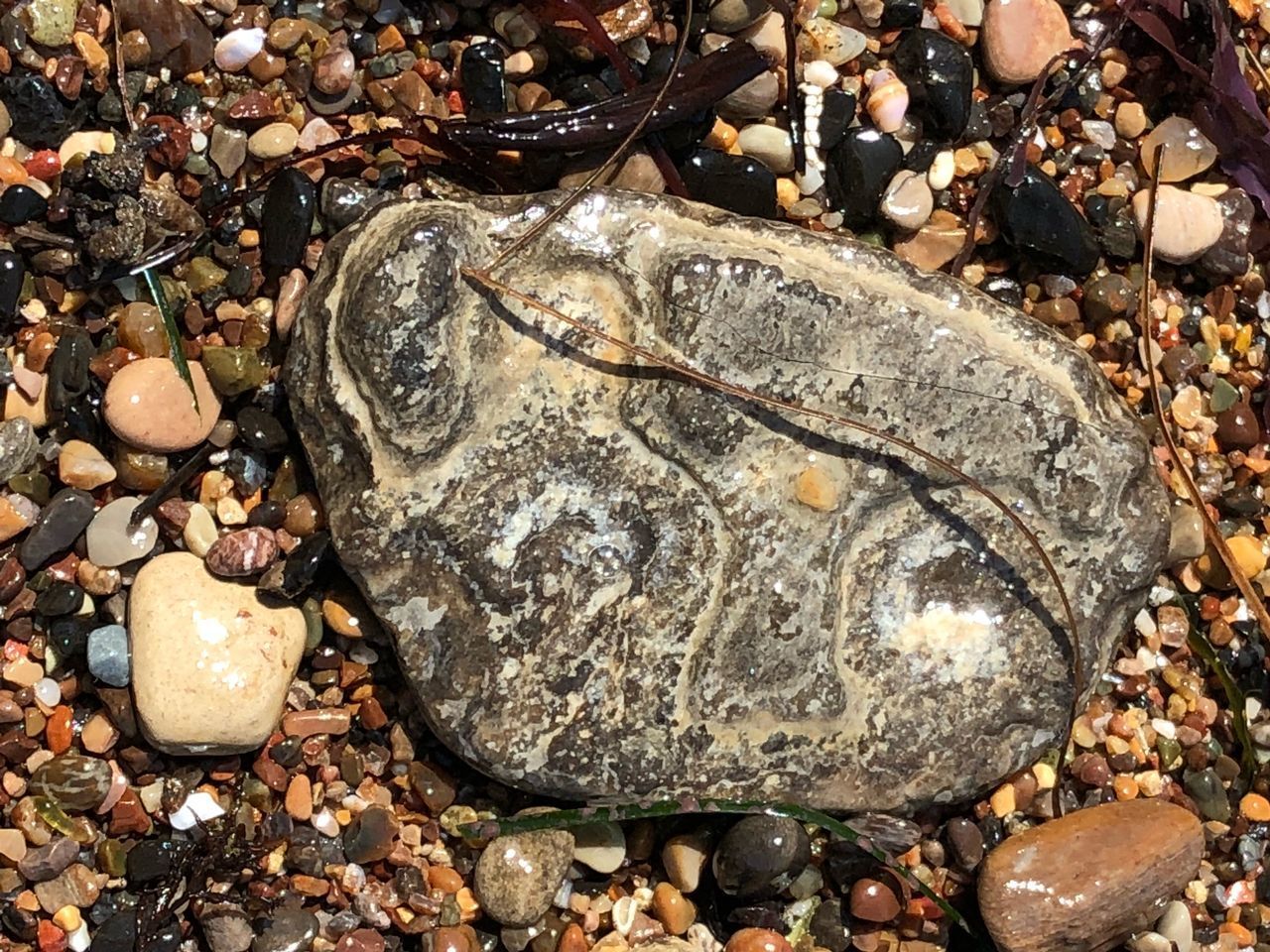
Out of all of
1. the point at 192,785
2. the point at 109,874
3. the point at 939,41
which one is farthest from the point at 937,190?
the point at 109,874

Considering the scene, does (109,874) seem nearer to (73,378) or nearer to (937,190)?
(73,378)

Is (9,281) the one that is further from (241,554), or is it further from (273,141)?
(241,554)

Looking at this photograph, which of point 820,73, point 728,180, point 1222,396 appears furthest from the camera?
point 1222,396

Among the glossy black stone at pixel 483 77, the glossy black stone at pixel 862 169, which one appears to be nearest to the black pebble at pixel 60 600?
the glossy black stone at pixel 483 77

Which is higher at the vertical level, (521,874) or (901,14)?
(901,14)

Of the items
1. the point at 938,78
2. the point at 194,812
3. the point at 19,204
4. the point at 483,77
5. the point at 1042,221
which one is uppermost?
the point at 938,78

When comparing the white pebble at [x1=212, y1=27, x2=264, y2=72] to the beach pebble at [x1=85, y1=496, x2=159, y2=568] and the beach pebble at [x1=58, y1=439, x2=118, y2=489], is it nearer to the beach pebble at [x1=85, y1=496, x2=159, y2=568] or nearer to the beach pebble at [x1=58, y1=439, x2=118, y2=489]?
the beach pebble at [x1=58, y1=439, x2=118, y2=489]

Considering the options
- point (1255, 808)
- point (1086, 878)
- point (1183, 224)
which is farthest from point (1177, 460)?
point (1086, 878)
